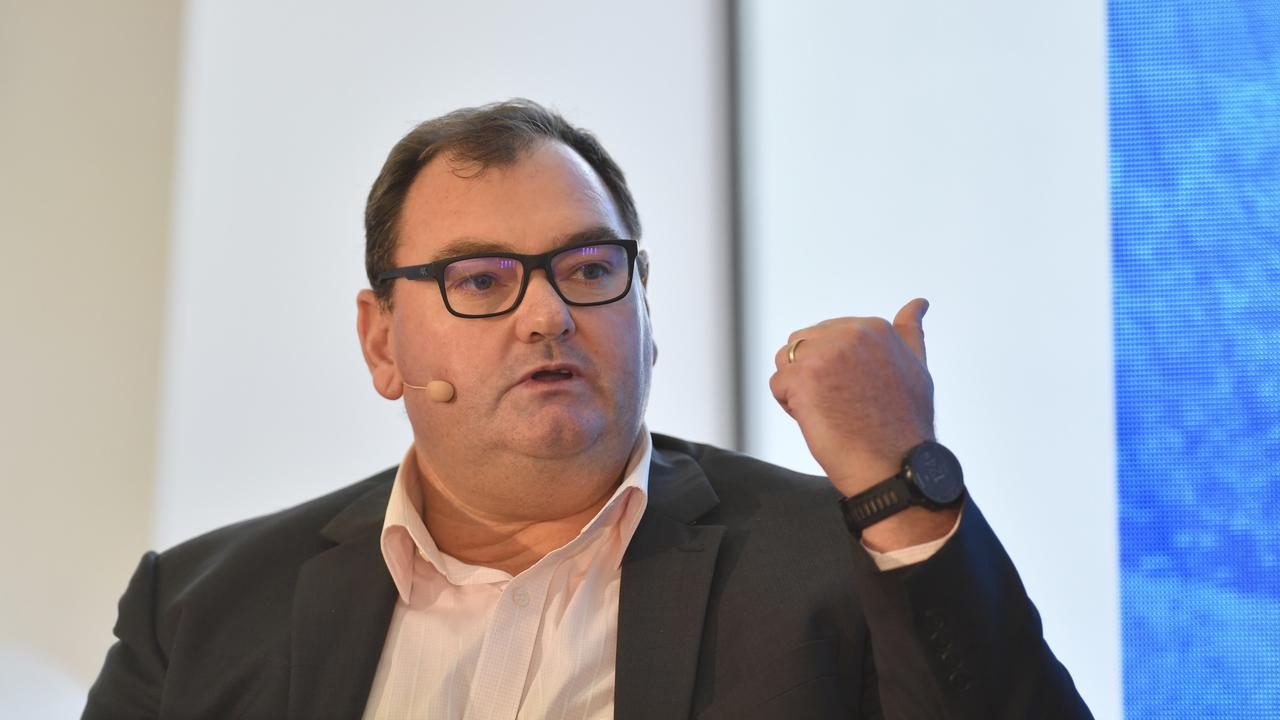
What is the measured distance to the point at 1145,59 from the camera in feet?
6.53

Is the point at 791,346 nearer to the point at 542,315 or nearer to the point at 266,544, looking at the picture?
the point at 542,315

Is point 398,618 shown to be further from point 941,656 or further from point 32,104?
point 32,104

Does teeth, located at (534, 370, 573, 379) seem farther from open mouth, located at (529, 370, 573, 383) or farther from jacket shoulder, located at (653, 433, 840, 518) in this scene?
jacket shoulder, located at (653, 433, 840, 518)

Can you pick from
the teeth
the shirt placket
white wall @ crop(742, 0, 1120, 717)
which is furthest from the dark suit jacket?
white wall @ crop(742, 0, 1120, 717)

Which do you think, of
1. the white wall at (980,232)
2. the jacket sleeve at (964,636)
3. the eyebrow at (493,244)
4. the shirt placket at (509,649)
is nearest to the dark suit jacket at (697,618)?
the jacket sleeve at (964,636)

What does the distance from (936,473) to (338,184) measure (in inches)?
73.7

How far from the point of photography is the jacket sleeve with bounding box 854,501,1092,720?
1.14 metres

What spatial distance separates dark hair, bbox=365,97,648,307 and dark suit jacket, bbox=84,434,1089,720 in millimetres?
417

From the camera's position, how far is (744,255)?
259 cm

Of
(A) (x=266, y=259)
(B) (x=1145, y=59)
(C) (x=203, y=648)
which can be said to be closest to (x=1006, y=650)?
(C) (x=203, y=648)

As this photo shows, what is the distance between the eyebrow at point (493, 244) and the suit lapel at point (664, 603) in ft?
1.31

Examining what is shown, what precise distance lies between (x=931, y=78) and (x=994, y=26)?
158 millimetres

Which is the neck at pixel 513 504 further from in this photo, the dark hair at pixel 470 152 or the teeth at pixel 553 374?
the dark hair at pixel 470 152

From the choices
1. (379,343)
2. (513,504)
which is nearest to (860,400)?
(513,504)
